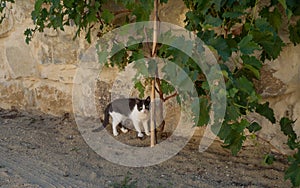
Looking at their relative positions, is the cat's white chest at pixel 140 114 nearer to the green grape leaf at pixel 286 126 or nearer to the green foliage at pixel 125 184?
the green foliage at pixel 125 184

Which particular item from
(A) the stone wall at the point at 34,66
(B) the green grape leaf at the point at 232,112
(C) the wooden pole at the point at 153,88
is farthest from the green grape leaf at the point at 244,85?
(A) the stone wall at the point at 34,66

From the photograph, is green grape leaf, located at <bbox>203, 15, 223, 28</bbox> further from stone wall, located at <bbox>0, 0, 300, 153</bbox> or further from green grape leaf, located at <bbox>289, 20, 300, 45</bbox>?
stone wall, located at <bbox>0, 0, 300, 153</bbox>

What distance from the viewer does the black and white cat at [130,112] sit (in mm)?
2439

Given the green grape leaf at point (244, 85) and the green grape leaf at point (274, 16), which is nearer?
the green grape leaf at point (244, 85)

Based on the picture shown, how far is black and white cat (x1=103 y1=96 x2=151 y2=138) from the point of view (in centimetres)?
244

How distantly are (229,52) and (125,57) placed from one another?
90cm

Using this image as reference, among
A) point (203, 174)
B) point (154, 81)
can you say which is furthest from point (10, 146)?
point (203, 174)

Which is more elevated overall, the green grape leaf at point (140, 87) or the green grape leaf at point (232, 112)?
the green grape leaf at point (140, 87)

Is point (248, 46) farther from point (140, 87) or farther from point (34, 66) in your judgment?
point (34, 66)

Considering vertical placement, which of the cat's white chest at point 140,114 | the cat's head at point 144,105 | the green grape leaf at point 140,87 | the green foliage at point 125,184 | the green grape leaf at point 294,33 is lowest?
the green foliage at point 125,184

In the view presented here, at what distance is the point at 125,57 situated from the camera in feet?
7.64

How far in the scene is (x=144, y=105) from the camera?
95.3 inches

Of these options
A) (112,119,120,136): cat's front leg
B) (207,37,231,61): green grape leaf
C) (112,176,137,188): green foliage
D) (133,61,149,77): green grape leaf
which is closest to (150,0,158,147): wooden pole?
(133,61,149,77): green grape leaf

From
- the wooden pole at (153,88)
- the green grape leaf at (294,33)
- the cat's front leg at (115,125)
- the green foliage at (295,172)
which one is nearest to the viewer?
the green foliage at (295,172)
